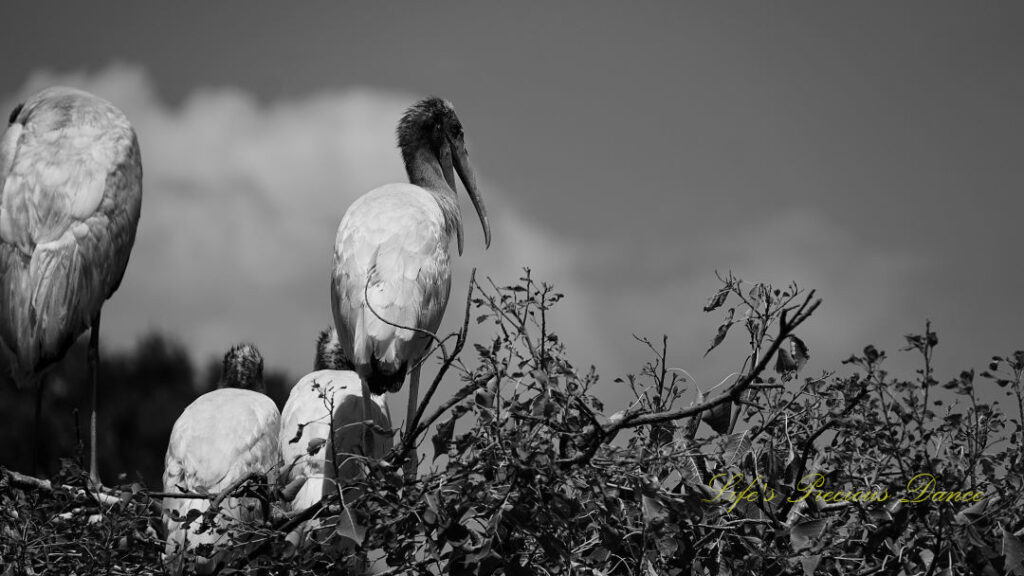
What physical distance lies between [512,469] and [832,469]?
108 cm

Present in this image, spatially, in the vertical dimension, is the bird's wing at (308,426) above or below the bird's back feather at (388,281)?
below

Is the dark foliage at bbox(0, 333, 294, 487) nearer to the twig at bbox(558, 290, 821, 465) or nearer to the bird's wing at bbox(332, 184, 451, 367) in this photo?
the bird's wing at bbox(332, 184, 451, 367)

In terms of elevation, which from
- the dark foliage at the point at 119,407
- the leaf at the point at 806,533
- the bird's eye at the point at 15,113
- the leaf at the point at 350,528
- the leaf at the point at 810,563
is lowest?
the leaf at the point at 350,528

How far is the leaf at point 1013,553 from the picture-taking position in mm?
2568

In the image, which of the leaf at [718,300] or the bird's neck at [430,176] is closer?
the leaf at [718,300]

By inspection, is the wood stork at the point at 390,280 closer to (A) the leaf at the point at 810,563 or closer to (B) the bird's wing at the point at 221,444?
(B) the bird's wing at the point at 221,444

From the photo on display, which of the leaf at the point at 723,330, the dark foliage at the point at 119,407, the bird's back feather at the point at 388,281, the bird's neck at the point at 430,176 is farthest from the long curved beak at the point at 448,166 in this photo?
the dark foliage at the point at 119,407

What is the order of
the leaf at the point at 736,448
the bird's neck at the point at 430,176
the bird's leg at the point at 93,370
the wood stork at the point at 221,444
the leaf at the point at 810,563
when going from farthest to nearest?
the bird's neck at the point at 430,176, the bird's leg at the point at 93,370, the wood stork at the point at 221,444, the leaf at the point at 736,448, the leaf at the point at 810,563

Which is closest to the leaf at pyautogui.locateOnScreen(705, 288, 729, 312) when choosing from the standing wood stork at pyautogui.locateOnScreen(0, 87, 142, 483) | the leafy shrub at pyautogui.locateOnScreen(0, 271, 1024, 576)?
the leafy shrub at pyautogui.locateOnScreen(0, 271, 1024, 576)

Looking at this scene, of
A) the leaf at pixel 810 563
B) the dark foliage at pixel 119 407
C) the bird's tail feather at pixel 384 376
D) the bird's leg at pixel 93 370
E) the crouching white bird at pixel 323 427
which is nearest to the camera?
the leaf at pixel 810 563

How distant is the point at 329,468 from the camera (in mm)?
4988

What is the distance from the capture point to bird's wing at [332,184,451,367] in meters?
4.65

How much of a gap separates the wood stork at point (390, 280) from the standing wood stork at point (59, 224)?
3.90 feet

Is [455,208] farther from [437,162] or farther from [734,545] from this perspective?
[734,545]
